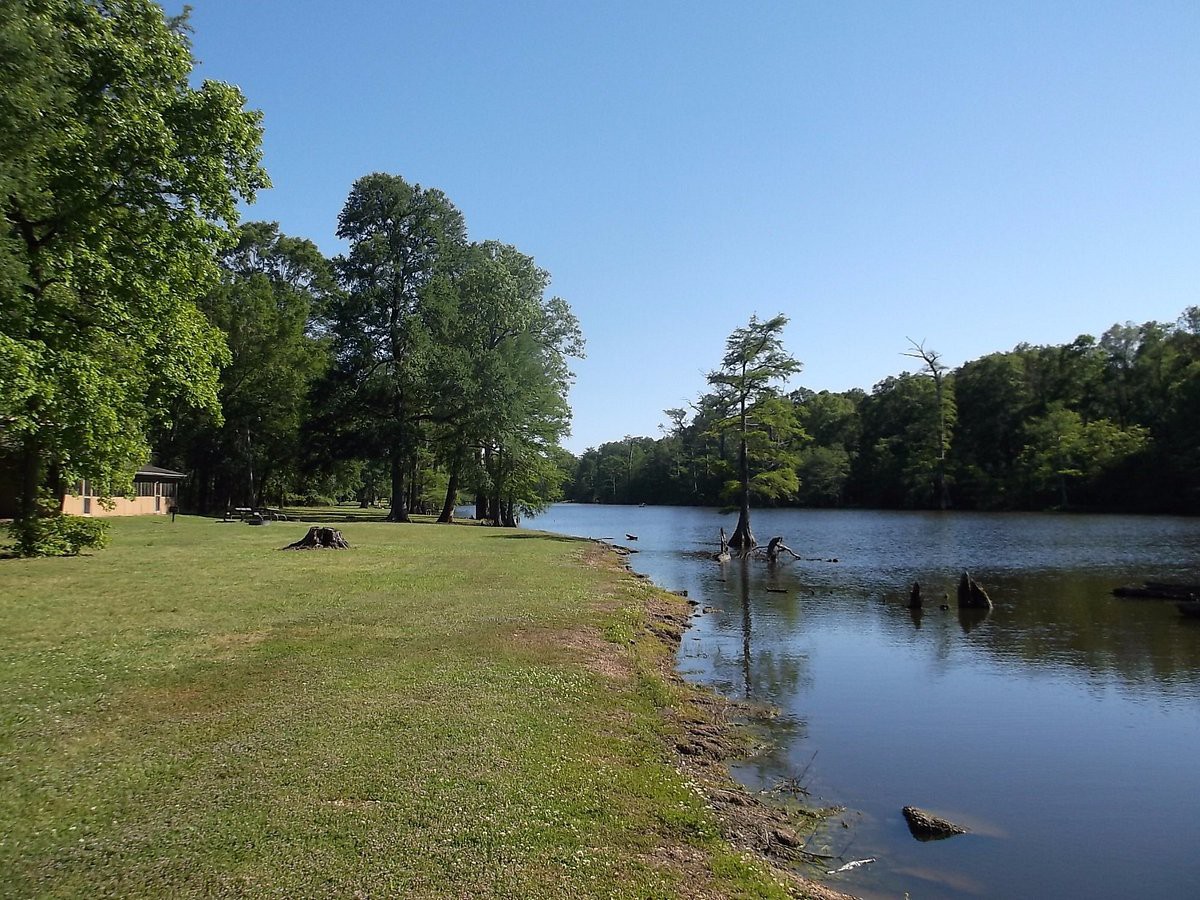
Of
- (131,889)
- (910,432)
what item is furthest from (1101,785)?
(910,432)

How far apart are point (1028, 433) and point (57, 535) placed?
101 m

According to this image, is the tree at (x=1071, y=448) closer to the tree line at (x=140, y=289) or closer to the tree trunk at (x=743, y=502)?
the tree trunk at (x=743, y=502)

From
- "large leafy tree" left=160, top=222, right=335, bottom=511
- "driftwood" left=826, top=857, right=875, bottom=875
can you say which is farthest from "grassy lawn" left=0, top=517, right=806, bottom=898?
"large leafy tree" left=160, top=222, right=335, bottom=511

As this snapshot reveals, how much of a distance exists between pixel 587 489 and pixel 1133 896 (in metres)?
191

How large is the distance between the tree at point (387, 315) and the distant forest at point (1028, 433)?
99.4 feet

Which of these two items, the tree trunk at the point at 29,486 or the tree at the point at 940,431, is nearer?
the tree trunk at the point at 29,486

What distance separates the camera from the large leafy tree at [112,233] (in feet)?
61.1

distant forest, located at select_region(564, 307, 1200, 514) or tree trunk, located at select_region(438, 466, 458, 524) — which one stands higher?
distant forest, located at select_region(564, 307, 1200, 514)

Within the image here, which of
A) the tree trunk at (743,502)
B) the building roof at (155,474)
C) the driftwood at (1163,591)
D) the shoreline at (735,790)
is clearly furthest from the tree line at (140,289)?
the driftwood at (1163,591)

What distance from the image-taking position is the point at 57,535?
24484 millimetres

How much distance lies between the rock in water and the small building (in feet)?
165

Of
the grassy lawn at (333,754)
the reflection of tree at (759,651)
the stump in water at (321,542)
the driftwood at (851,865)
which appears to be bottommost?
the driftwood at (851,865)

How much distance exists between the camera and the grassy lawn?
249 inches

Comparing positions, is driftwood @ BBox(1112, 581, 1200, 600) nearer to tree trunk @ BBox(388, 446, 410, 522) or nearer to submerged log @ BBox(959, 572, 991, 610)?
submerged log @ BBox(959, 572, 991, 610)
